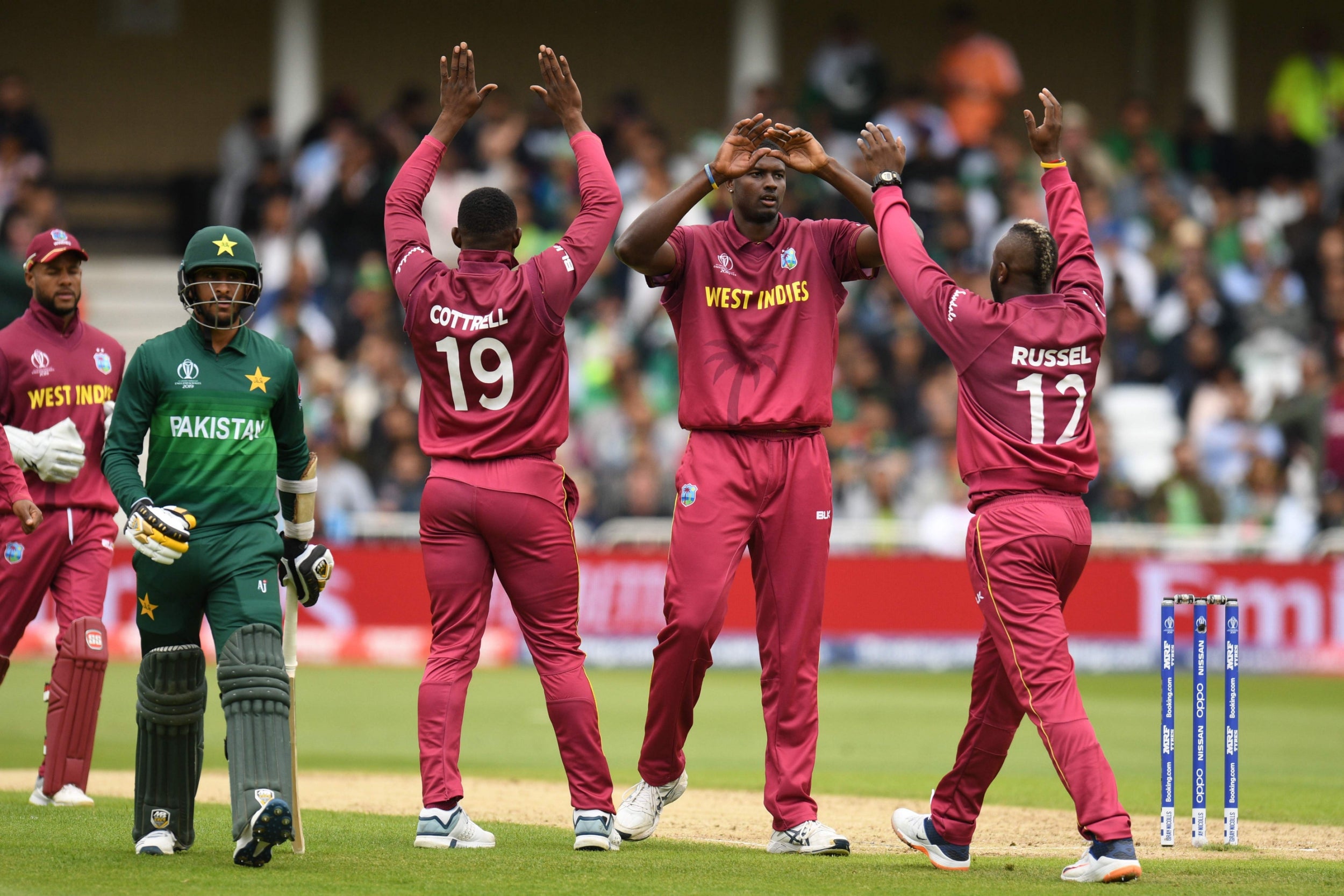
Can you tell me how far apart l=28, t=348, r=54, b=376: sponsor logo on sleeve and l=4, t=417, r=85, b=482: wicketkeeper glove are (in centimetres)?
29

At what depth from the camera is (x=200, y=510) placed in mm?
7027

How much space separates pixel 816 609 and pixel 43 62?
2130 cm

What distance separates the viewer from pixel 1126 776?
11.4 meters

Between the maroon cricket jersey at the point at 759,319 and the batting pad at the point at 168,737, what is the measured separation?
237 centimetres

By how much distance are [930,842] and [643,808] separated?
1.27 metres

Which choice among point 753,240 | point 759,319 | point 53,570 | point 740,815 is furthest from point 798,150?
point 53,570

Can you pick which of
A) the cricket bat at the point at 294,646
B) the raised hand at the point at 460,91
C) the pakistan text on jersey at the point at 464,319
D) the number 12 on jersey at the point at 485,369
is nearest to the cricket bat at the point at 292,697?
the cricket bat at the point at 294,646

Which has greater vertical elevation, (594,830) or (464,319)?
(464,319)

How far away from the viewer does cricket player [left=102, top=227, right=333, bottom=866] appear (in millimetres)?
6930

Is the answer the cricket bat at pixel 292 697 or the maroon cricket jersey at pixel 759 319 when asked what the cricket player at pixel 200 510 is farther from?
the maroon cricket jersey at pixel 759 319

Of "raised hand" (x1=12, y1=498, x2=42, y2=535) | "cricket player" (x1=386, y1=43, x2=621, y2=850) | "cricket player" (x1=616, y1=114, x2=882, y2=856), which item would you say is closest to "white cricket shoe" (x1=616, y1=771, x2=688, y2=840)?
"cricket player" (x1=616, y1=114, x2=882, y2=856)

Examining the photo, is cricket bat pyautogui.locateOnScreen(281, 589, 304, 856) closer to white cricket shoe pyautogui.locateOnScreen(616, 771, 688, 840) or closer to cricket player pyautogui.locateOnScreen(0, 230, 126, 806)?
white cricket shoe pyautogui.locateOnScreen(616, 771, 688, 840)

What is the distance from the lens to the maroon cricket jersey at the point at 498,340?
7.44 m

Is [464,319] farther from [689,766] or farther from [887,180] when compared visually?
[689,766]
